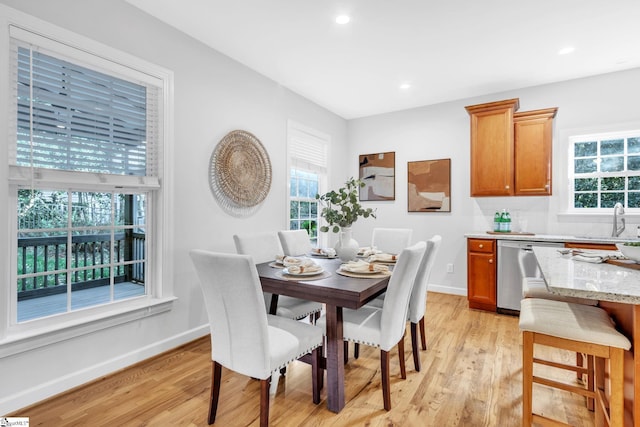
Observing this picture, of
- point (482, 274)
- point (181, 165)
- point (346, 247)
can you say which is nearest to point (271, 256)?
point (346, 247)

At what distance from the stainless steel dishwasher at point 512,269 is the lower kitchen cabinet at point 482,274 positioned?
0.07 meters

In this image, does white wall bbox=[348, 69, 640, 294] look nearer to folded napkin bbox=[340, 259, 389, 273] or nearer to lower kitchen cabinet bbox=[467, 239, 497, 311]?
lower kitchen cabinet bbox=[467, 239, 497, 311]

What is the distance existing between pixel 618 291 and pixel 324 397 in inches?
64.5

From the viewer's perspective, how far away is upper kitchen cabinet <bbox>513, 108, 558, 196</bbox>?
12.3ft

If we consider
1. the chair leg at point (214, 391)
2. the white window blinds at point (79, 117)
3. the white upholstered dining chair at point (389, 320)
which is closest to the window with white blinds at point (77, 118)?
the white window blinds at point (79, 117)

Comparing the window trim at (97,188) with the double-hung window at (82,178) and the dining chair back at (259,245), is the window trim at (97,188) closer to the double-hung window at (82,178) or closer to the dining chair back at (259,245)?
the double-hung window at (82,178)

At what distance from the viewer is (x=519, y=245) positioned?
356cm

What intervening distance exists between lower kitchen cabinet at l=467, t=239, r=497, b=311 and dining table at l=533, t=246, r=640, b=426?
1972 millimetres

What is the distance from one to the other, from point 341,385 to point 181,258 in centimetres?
174

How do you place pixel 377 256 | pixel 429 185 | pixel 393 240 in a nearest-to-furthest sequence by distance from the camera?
pixel 377 256
pixel 393 240
pixel 429 185

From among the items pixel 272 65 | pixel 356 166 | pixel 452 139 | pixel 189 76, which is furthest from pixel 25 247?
pixel 452 139

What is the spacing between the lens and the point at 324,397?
6.71ft

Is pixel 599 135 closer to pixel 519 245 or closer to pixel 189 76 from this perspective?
pixel 519 245

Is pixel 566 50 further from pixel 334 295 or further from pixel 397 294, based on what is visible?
pixel 334 295
